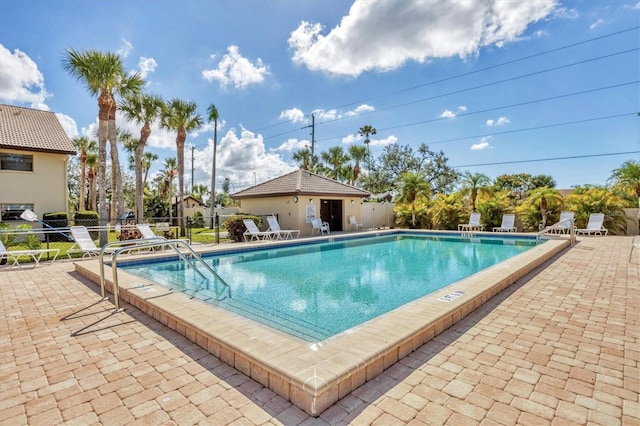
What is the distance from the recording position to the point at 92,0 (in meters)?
11.1

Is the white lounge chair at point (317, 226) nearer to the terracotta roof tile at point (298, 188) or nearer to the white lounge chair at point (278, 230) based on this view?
the white lounge chair at point (278, 230)

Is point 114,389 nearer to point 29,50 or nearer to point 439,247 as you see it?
point 439,247

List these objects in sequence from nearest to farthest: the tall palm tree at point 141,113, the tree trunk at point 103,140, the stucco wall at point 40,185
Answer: the tree trunk at point 103,140, the stucco wall at point 40,185, the tall palm tree at point 141,113

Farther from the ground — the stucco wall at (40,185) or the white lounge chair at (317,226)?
the stucco wall at (40,185)

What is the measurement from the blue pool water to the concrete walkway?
1.61m

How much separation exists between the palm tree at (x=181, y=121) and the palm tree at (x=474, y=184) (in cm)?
1779

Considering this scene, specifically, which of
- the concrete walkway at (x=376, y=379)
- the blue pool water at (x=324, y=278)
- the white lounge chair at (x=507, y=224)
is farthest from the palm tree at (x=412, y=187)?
the concrete walkway at (x=376, y=379)

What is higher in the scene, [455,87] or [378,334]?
[455,87]

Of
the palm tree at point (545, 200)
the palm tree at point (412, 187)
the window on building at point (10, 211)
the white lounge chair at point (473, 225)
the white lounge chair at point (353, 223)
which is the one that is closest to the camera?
the window on building at point (10, 211)

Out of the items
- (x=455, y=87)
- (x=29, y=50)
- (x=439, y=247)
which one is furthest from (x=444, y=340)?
(x=455, y=87)

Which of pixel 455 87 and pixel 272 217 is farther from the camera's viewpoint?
pixel 455 87

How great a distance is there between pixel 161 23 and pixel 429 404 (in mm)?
15273

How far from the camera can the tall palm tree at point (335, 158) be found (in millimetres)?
40688

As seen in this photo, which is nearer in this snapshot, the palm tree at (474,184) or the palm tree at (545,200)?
the palm tree at (545,200)
